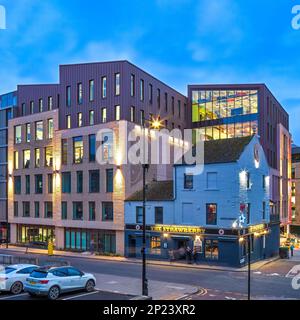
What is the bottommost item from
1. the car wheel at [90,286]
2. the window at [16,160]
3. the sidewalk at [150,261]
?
the sidewalk at [150,261]

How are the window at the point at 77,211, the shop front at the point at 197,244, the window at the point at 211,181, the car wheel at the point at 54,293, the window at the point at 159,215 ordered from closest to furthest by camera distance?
the car wheel at the point at 54,293, the shop front at the point at 197,244, the window at the point at 211,181, the window at the point at 159,215, the window at the point at 77,211

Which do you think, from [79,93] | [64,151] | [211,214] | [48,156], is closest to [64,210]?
[64,151]

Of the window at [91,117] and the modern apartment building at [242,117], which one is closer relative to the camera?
the window at [91,117]

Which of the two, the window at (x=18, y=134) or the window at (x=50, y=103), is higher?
the window at (x=50, y=103)

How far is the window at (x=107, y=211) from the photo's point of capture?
4148 centimetres

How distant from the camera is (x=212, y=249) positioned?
34.1m

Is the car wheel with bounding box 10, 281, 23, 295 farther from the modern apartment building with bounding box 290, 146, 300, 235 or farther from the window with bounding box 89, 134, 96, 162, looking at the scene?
the modern apartment building with bounding box 290, 146, 300, 235

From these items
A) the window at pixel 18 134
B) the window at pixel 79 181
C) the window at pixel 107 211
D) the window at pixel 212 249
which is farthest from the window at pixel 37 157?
the window at pixel 212 249

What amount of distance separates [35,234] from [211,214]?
83.9ft

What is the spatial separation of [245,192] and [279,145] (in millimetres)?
33108

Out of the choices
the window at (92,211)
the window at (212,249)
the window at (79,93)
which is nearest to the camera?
the window at (212,249)

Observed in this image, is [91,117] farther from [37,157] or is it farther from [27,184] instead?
[27,184]

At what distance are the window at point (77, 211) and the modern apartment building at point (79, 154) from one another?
0.11m

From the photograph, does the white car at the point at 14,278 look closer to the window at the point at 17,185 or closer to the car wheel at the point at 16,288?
the car wheel at the point at 16,288
